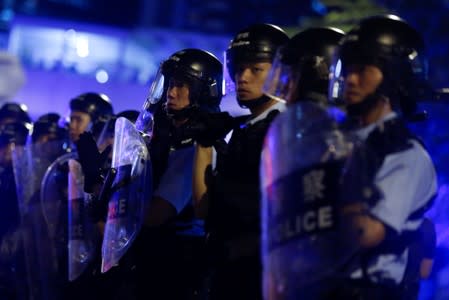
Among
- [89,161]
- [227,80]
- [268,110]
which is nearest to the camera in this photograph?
[268,110]

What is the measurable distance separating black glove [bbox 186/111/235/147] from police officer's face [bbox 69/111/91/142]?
372 centimetres

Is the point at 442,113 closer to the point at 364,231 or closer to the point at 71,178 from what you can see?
the point at 71,178

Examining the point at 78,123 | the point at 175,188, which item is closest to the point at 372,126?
the point at 175,188

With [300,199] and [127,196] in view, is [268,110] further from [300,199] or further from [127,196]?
[300,199]

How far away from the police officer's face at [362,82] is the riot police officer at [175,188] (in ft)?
5.29

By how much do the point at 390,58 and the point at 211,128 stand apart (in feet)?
4.08

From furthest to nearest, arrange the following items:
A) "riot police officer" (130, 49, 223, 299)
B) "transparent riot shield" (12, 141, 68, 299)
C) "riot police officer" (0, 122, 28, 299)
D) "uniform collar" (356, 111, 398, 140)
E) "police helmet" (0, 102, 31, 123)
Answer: "police helmet" (0, 102, 31, 123)
"riot police officer" (0, 122, 28, 299)
"transparent riot shield" (12, 141, 68, 299)
"riot police officer" (130, 49, 223, 299)
"uniform collar" (356, 111, 398, 140)

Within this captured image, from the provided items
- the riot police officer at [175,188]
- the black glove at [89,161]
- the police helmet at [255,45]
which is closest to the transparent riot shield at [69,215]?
the black glove at [89,161]

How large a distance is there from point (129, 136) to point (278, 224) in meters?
2.28

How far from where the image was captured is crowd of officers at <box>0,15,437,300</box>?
3.36 m

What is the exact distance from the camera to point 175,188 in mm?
5074

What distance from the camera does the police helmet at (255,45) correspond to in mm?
4559

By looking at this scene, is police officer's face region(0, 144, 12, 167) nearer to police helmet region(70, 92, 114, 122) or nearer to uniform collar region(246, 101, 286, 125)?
police helmet region(70, 92, 114, 122)

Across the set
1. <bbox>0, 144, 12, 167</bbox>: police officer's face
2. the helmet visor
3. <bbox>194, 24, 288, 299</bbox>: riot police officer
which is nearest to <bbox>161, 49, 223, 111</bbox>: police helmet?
the helmet visor
